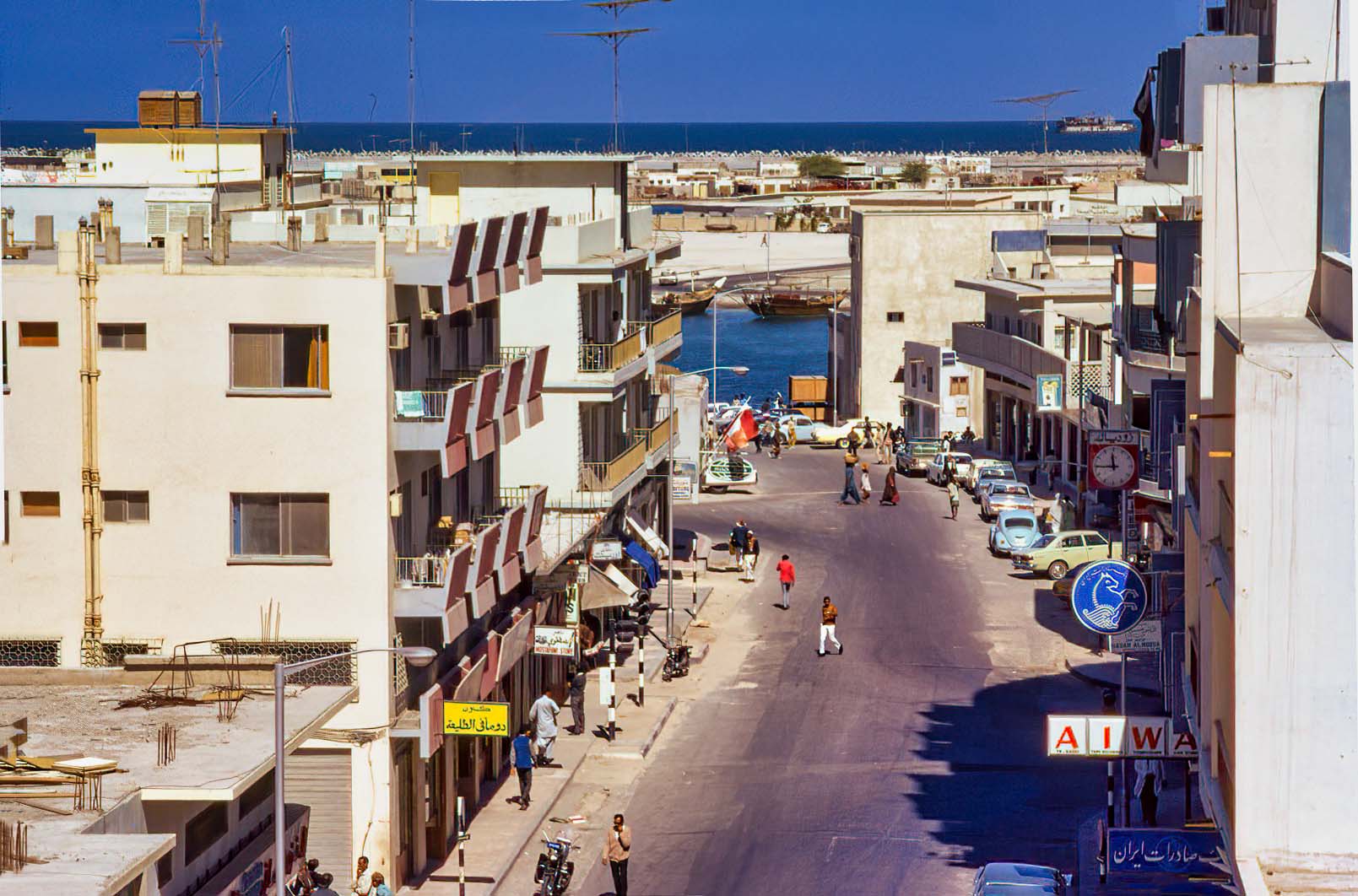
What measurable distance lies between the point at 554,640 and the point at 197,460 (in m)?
9.41

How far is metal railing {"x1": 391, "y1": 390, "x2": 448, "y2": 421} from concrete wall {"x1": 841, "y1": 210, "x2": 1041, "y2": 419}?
61064 millimetres

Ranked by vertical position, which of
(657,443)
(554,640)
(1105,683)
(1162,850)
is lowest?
(1105,683)

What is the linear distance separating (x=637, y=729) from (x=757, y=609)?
12.8 m

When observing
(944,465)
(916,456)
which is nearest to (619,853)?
(944,465)

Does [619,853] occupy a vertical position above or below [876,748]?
above

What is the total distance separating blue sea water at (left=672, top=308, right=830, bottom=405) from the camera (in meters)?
137

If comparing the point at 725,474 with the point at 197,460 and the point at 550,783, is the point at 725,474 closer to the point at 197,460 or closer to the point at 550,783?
the point at 550,783

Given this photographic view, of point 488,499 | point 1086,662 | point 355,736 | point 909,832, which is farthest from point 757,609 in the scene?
point 355,736

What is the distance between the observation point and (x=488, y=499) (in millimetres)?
38625

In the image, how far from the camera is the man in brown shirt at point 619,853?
29.9 metres

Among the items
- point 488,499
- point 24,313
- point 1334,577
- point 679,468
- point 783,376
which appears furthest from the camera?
point 783,376

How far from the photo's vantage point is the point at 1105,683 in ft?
142

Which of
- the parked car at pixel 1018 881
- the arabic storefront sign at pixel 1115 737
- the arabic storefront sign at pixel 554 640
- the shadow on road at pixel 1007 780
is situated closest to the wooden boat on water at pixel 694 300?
the shadow on road at pixel 1007 780

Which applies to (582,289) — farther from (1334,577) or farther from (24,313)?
(1334,577)
